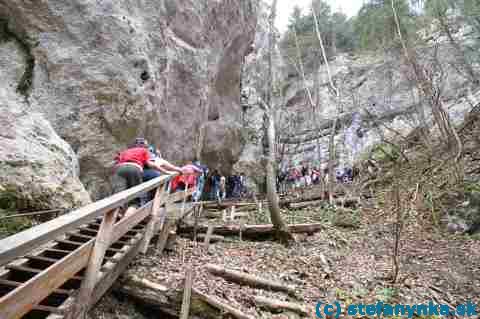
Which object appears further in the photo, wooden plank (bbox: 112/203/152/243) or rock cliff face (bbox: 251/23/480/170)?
rock cliff face (bbox: 251/23/480/170)

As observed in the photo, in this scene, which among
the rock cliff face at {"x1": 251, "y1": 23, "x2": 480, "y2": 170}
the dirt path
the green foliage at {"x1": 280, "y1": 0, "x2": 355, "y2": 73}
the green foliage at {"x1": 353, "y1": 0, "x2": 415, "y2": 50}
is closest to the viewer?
the dirt path

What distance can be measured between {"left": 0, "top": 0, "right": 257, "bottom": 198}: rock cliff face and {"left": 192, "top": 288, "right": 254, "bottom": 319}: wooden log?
19.4ft

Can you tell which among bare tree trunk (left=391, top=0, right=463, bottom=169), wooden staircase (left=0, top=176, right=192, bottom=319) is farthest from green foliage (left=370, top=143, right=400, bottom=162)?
wooden staircase (left=0, top=176, right=192, bottom=319)

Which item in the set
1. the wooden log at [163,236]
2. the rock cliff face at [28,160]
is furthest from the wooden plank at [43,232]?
the rock cliff face at [28,160]

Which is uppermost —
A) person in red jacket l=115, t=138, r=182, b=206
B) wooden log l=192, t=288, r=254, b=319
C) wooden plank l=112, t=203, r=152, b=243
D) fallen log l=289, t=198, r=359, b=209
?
person in red jacket l=115, t=138, r=182, b=206

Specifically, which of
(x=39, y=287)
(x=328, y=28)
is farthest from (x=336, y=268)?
(x=328, y=28)

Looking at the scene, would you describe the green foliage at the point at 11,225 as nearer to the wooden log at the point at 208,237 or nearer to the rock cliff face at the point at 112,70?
the wooden log at the point at 208,237

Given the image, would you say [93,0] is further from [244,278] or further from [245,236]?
[244,278]

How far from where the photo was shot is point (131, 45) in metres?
9.48

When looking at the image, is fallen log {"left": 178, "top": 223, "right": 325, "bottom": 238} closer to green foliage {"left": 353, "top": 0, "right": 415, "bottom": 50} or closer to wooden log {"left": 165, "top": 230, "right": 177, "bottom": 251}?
wooden log {"left": 165, "top": 230, "right": 177, "bottom": 251}

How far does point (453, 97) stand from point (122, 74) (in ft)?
68.3

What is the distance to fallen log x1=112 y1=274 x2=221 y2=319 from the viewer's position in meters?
3.41

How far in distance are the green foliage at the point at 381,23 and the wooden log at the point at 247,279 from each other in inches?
560

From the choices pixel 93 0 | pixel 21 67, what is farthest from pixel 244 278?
pixel 93 0
